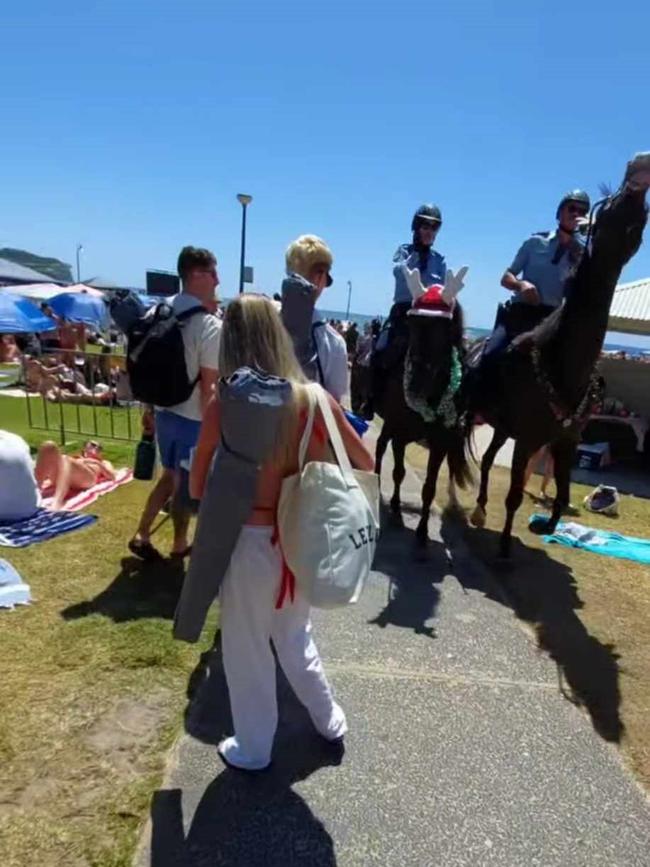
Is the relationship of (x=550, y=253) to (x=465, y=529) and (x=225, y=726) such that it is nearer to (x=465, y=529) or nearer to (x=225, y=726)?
(x=465, y=529)

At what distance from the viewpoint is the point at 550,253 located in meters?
5.43

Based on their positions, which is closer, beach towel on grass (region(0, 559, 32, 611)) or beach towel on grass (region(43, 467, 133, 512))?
beach towel on grass (region(0, 559, 32, 611))

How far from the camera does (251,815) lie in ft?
7.79

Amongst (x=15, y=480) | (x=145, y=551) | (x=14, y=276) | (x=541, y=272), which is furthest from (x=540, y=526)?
(x=14, y=276)

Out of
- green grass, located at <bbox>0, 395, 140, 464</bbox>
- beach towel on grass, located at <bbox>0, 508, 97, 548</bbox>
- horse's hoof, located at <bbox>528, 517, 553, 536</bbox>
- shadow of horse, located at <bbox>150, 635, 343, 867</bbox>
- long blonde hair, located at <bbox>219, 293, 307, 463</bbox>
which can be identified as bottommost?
green grass, located at <bbox>0, 395, 140, 464</bbox>

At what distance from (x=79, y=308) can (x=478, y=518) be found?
1622cm

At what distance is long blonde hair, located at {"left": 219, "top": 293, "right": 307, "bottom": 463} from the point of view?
2297 mm

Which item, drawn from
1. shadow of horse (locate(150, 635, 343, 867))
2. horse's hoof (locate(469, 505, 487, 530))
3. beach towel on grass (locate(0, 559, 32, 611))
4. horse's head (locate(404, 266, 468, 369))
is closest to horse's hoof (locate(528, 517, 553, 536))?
horse's hoof (locate(469, 505, 487, 530))

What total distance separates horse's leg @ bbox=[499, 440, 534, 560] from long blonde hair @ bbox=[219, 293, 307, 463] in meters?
3.38

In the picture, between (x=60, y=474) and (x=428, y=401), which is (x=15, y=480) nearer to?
(x=60, y=474)

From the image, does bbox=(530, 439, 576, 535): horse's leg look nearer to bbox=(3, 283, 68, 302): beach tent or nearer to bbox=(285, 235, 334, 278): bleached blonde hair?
bbox=(285, 235, 334, 278): bleached blonde hair

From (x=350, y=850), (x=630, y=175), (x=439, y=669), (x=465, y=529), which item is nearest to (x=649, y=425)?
(x=465, y=529)

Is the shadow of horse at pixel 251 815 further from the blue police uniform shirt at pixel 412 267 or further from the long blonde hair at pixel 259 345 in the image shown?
the blue police uniform shirt at pixel 412 267

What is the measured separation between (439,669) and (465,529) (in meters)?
2.85
